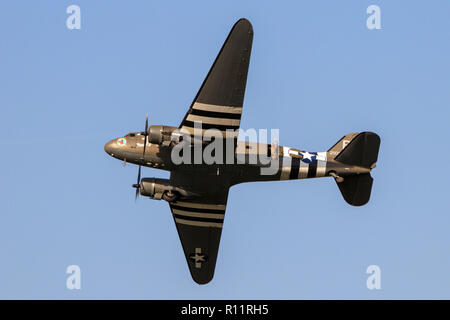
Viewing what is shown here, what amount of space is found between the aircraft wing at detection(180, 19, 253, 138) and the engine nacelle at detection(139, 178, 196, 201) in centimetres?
409

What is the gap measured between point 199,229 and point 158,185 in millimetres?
4367

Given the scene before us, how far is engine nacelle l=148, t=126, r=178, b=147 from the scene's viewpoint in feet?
128

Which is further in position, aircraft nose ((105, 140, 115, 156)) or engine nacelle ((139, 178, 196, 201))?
engine nacelle ((139, 178, 196, 201))

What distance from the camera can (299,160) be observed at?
136 feet

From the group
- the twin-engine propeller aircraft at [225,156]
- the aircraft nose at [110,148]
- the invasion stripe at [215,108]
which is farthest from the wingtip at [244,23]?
the aircraft nose at [110,148]

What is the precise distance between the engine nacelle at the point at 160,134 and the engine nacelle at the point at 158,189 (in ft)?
11.5

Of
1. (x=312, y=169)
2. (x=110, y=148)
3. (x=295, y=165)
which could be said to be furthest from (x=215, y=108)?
(x=312, y=169)

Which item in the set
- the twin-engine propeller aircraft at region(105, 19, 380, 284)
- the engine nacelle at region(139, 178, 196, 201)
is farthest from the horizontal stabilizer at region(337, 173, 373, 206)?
the engine nacelle at region(139, 178, 196, 201)

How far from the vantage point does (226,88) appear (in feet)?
125

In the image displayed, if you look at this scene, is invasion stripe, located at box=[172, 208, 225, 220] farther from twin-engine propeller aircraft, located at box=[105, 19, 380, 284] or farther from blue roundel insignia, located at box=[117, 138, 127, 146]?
blue roundel insignia, located at box=[117, 138, 127, 146]

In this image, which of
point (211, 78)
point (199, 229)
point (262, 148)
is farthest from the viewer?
point (199, 229)

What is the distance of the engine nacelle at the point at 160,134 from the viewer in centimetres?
3900

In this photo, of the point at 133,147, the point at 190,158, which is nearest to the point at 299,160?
the point at 190,158
